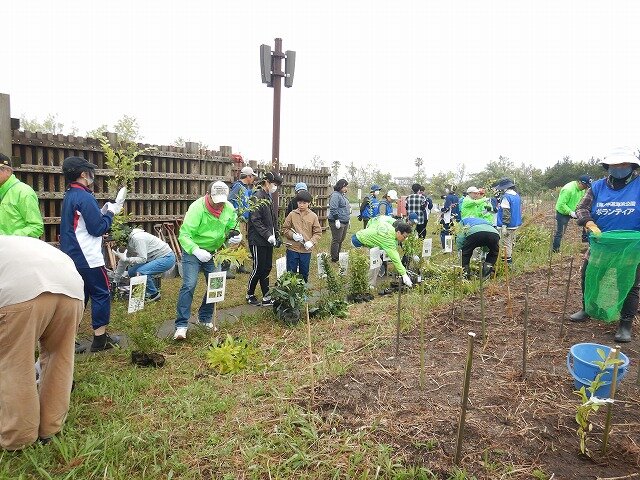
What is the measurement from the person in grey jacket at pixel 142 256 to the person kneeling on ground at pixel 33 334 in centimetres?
288

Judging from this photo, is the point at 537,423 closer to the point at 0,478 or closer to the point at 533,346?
the point at 533,346

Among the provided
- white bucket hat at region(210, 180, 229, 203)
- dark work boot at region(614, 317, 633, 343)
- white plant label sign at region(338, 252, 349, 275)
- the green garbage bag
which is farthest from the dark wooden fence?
dark work boot at region(614, 317, 633, 343)

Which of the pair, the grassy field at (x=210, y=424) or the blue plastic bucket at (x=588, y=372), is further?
the blue plastic bucket at (x=588, y=372)

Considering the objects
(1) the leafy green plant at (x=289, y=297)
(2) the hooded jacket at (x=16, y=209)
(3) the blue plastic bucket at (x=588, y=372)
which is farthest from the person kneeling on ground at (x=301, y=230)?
(3) the blue plastic bucket at (x=588, y=372)

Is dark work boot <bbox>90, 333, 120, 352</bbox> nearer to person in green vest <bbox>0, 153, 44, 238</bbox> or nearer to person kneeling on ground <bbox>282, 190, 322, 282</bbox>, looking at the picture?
person in green vest <bbox>0, 153, 44, 238</bbox>

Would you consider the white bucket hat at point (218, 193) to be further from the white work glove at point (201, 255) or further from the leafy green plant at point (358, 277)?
the leafy green plant at point (358, 277)

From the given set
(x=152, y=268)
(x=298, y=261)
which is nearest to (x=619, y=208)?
(x=298, y=261)

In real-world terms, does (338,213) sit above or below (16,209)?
below

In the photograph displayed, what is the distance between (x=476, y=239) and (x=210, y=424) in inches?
185

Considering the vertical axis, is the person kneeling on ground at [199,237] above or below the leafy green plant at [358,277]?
above

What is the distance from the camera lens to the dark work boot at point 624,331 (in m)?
3.73

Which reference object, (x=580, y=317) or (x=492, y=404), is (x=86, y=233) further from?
(x=580, y=317)

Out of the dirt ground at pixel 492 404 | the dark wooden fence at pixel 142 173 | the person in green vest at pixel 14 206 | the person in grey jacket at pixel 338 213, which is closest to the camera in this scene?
the dirt ground at pixel 492 404

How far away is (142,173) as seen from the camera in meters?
6.87
